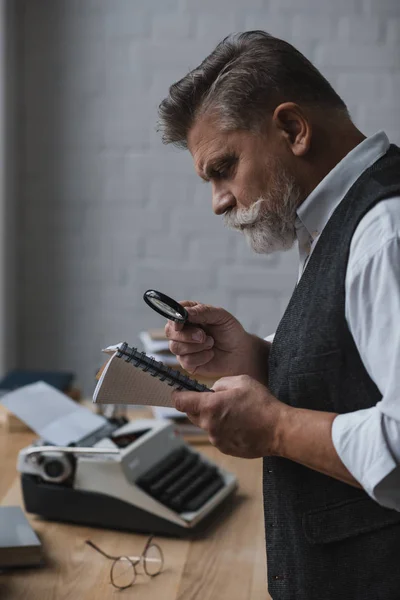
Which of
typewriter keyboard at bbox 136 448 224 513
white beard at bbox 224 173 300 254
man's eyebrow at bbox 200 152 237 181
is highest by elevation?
man's eyebrow at bbox 200 152 237 181

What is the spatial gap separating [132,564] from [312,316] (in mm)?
762

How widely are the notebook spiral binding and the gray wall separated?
2.26m

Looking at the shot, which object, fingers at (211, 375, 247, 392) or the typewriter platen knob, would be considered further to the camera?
the typewriter platen knob

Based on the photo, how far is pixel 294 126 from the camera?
4.21 feet

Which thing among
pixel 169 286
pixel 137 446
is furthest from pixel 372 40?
pixel 137 446

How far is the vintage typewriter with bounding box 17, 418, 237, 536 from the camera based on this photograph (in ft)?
5.93

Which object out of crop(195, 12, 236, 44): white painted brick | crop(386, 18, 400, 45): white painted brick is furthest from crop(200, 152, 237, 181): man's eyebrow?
crop(386, 18, 400, 45): white painted brick

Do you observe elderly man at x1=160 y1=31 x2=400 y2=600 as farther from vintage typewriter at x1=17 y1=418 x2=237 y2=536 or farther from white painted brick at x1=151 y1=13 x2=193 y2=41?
white painted brick at x1=151 y1=13 x2=193 y2=41

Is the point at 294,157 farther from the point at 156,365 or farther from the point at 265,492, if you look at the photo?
the point at 265,492

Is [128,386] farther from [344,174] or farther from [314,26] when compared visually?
[314,26]

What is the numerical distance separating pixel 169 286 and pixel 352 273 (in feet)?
8.17

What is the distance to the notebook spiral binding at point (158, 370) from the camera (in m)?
1.26

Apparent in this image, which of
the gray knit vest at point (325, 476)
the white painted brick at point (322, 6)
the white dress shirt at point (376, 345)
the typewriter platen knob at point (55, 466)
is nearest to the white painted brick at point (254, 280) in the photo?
the white painted brick at point (322, 6)

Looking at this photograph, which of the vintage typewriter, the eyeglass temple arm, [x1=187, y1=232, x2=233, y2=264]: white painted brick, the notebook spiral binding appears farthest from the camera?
[x1=187, y1=232, x2=233, y2=264]: white painted brick
